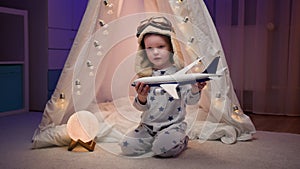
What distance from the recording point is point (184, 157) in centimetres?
144

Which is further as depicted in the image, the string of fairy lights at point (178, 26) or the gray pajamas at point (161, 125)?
the string of fairy lights at point (178, 26)

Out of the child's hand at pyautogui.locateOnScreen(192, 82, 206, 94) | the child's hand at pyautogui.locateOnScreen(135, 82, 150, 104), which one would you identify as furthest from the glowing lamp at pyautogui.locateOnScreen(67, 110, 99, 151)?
the child's hand at pyautogui.locateOnScreen(192, 82, 206, 94)

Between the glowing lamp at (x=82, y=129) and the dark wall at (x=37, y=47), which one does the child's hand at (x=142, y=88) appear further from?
the dark wall at (x=37, y=47)

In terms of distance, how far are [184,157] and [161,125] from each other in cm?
16

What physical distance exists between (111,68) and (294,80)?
137 cm

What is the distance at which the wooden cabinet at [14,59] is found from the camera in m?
2.54

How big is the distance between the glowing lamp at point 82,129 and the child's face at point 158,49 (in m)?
0.38

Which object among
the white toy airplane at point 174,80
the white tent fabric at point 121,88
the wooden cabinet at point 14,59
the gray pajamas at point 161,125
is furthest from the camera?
the wooden cabinet at point 14,59

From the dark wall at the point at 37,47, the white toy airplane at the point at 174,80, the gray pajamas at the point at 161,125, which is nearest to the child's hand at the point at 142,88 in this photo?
the white toy airplane at the point at 174,80

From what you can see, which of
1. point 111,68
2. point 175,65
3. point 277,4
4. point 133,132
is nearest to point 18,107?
point 111,68

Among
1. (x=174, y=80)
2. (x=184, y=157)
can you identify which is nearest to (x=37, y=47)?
(x=184, y=157)

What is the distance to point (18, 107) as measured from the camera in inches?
104

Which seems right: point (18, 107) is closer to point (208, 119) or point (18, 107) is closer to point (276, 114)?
point (208, 119)

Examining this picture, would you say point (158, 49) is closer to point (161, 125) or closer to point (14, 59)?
point (161, 125)
